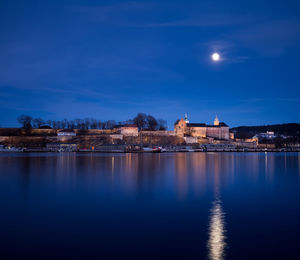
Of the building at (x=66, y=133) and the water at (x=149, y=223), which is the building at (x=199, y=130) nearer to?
the building at (x=66, y=133)

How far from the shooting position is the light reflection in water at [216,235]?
19.5ft

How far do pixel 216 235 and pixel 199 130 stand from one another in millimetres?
83286

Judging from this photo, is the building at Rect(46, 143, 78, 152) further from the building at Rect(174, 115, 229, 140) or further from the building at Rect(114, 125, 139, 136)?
the building at Rect(174, 115, 229, 140)

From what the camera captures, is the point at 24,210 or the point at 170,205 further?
the point at 170,205

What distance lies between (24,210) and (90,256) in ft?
15.5

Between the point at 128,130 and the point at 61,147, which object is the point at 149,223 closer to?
the point at 61,147

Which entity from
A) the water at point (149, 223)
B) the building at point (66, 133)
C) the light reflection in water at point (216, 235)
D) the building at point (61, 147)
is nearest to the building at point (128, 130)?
the building at point (66, 133)

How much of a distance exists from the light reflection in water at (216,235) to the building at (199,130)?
7558 cm

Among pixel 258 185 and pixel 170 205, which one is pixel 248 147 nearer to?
pixel 258 185

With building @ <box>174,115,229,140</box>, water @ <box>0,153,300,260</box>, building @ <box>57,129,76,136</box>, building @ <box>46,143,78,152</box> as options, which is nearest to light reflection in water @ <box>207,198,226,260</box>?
water @ <box>0,153,300,260</box>

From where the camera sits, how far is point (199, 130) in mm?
89250

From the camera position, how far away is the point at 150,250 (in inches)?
237

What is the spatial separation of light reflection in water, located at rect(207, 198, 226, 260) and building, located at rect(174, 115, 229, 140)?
75578mm

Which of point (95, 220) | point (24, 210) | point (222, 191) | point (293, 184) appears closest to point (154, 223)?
point (95, 220)
